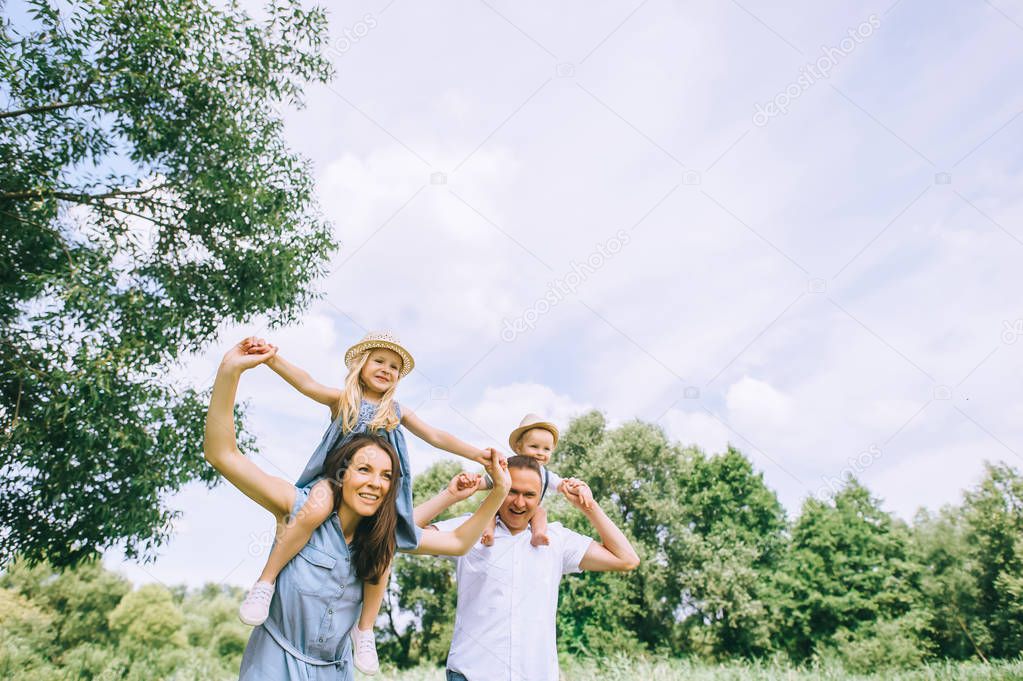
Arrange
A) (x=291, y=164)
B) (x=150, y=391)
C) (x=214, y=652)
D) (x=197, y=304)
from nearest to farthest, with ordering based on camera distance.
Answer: (x=150, y=391) → (x=197, y=304) → (x=291, y=164) → (x=214, y=652)

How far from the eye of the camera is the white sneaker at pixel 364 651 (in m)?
2.72

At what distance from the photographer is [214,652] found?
21359mm

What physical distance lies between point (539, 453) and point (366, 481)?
1.57 m

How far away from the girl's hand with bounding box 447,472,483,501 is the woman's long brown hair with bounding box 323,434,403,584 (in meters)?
0.54

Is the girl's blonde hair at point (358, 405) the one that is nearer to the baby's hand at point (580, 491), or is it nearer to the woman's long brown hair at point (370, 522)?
the woman's long brown hair at point (370, 522)

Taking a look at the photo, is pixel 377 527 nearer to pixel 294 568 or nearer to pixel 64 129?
pixel 294 568

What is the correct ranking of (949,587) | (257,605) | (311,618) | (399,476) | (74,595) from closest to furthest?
(257,605), (311,618), (399,476), (74,595), (949,587)

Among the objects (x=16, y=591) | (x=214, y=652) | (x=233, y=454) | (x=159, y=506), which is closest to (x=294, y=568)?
(x=233, y=454)

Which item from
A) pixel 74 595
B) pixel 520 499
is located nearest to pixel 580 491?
pixel 520 499

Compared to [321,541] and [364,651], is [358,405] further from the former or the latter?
[364,651]

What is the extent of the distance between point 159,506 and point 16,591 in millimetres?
13531

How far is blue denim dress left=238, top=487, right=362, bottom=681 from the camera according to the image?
2.24 m

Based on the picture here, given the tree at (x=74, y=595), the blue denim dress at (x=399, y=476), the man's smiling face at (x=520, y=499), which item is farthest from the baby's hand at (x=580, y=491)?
the tree at (x=74, y=595)

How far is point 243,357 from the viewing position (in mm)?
2242
